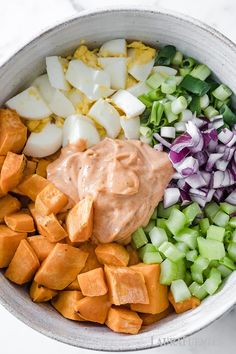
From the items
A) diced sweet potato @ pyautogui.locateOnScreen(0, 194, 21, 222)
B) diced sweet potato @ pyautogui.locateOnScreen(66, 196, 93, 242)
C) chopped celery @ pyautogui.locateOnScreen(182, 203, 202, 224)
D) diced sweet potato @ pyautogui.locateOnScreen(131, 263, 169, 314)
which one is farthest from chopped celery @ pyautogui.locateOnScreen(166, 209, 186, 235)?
diced sweet potato @ pyautogui.locateOnScreen(0, 194, 21, 222)

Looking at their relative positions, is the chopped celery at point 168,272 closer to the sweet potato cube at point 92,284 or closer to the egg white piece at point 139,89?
the sweet potato cube at point 92,284

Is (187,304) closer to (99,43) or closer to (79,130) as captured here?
(79,130)

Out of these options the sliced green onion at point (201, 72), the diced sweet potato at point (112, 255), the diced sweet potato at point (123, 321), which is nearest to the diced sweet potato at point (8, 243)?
the diced sweet potato at point (112, 255)

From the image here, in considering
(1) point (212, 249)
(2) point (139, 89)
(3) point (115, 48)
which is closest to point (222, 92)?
(2) point (139, 89)

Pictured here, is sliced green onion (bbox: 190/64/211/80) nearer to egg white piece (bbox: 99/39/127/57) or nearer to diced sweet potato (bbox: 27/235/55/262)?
egg white piece (bbox: 99/39/127/57)

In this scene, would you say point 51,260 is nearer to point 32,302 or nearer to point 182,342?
point 32,302
